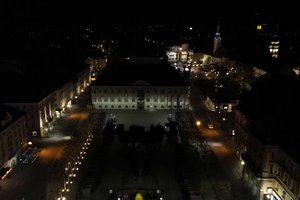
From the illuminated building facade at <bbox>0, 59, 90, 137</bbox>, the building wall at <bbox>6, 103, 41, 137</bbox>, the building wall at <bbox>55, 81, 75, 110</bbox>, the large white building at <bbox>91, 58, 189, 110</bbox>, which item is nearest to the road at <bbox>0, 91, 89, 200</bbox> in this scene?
the building wall at <bbox>6, 103, 41, 137</bbox>

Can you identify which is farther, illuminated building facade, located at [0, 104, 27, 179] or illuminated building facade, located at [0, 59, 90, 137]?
illuminated building facade, located at [0, 59, 90, 137]

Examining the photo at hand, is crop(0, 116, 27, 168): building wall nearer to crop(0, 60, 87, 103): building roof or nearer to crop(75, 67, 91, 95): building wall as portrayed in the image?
crop(0, 60, 87, 103): building roof

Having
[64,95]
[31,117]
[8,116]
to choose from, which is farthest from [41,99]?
[64,95]

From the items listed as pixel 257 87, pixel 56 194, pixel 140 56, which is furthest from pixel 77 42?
pixel 56 194

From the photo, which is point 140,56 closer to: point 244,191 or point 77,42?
point 77,42

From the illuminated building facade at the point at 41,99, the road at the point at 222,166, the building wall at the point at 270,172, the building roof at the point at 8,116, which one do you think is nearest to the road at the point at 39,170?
the illuminated building facade at the point at 41,99

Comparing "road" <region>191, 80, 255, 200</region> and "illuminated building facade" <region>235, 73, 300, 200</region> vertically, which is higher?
"illuminated building facade" <region>235, 73, 300, 200</region>
